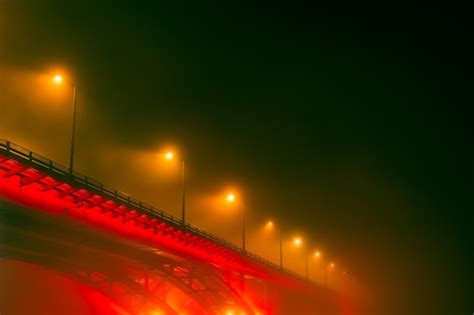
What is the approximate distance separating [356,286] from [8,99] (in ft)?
430

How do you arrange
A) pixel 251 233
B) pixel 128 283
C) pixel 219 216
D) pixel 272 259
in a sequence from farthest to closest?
pixel 272 259 < pixel 251 233 < pixel 219 216 < pixel 128 283

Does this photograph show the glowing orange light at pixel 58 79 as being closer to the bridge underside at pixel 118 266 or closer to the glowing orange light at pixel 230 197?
the bridge underside at pixel 118 266

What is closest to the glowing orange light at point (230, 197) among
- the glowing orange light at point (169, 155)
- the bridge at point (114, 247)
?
the bridge at point (114, 247)

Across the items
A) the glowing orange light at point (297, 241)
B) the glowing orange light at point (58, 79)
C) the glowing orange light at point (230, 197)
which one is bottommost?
the glowing orange light at point (297, 241)

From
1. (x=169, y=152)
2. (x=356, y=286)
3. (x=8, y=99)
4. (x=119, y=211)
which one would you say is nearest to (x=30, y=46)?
(x=8, y=99)

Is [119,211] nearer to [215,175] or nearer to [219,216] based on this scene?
[215,175]

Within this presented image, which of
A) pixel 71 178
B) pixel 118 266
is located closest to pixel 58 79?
pixel 71 178

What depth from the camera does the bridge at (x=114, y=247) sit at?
28.7 meters

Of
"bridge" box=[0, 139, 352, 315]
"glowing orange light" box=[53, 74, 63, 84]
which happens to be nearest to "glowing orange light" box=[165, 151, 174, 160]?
"bridge" box=[0, 139, 352, 315]

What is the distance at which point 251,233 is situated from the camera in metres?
83.5

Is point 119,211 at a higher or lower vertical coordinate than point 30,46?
lower

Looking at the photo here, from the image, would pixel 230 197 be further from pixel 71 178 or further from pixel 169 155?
pixel 71 178

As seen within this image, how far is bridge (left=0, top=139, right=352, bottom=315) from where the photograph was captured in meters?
28.7

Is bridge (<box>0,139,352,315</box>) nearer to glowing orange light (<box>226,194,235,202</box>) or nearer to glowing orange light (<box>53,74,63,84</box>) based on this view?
glowing orange light (<box>53,74,63,84</box>)
